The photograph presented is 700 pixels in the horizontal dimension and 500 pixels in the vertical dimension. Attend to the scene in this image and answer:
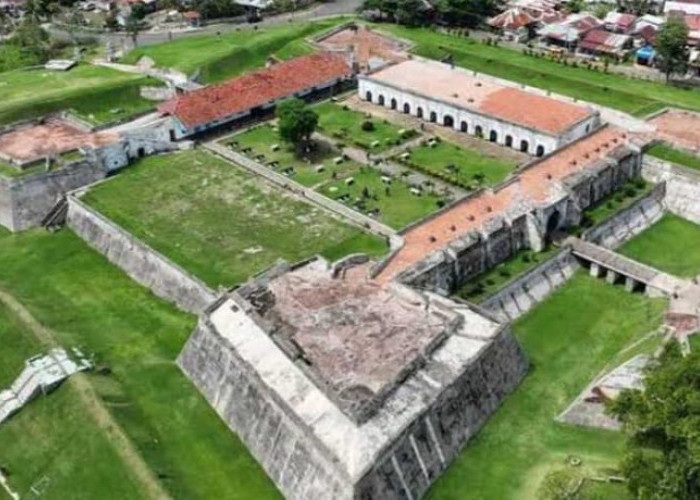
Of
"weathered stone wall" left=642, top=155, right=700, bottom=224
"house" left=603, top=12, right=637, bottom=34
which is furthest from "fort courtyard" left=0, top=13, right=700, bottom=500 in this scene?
"house" left=603, top=12, right=637, bottom=34

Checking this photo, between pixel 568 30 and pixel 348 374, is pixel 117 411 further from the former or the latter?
pixel 568 30

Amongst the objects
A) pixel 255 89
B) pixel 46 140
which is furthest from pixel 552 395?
pixel 46 140

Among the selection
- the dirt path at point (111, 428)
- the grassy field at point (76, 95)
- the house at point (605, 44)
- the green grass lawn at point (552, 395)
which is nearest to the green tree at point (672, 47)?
the house at point (605, 44)

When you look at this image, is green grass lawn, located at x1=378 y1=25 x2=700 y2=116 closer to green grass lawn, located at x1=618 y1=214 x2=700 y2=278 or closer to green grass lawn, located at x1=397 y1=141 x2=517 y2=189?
green grass lawn, located at x1=397 y1=141 x2=517 y2=189

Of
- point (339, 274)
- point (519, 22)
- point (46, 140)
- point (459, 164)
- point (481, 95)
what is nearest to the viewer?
point (339, 274)

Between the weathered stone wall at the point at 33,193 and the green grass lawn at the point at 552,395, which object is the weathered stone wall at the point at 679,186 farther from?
the weathered stone wall at the point at 33,193

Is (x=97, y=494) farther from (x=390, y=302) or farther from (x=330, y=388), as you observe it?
(x=390, y=302)

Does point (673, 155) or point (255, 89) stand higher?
point (255, 89)
